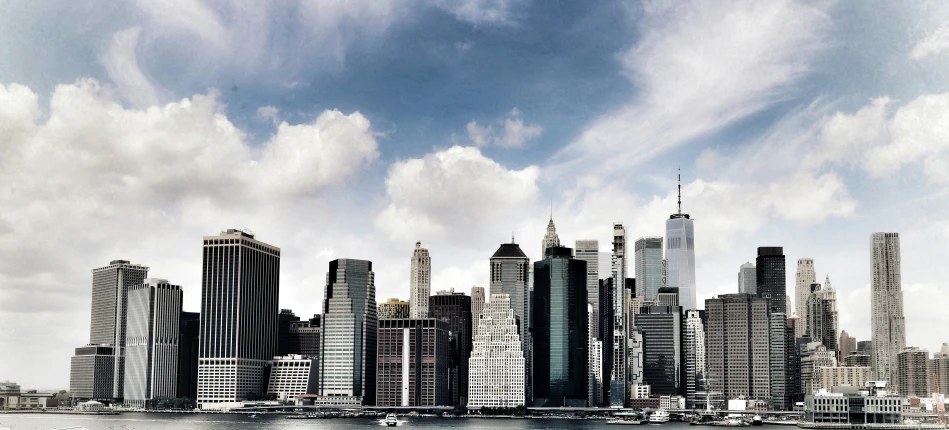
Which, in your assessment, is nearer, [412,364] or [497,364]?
[497,364]

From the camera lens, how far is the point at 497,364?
192 metres

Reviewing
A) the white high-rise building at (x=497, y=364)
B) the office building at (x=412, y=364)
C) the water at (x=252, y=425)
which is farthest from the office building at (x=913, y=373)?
the office building at (x=412, y=364)

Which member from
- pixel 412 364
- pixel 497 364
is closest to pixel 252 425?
pixel 412 364

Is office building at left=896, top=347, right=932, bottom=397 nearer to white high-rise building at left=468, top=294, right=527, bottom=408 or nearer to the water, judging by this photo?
the water

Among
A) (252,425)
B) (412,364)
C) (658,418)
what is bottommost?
(658,418)

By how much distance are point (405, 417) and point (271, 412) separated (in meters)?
32.9

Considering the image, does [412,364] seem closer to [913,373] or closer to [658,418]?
[658,418]

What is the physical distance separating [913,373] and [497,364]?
65974 mm

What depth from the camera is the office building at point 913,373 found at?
579ft

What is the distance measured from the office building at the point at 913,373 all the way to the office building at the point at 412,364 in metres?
73.1

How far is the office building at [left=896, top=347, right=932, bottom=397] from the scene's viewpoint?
177m

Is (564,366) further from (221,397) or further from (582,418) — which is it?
(221,397)

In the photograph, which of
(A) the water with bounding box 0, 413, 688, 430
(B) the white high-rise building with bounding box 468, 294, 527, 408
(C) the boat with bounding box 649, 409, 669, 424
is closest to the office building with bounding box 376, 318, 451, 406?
(B) the white high-rise building with bounding box 468, 294, 527, 408

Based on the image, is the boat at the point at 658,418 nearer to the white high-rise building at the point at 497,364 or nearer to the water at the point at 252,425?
the water at the point at 252,425
